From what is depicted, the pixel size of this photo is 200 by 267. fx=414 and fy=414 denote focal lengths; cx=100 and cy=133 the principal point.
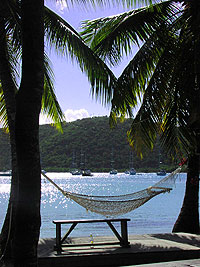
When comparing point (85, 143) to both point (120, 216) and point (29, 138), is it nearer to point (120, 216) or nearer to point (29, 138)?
point (120, 216)

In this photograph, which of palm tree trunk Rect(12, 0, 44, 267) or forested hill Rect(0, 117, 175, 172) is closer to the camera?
palm tree trunk Rect(12, 0, 44, 267)

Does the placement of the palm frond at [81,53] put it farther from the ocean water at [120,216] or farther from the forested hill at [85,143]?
the forested hill at [85,143]

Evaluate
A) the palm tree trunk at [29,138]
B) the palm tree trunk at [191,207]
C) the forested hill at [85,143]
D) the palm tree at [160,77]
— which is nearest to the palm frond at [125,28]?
the palm tree at [160,77]

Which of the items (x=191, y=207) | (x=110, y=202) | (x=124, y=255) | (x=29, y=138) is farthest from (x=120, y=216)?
(x=29, y=138)

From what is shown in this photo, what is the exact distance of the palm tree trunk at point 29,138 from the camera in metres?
2.48

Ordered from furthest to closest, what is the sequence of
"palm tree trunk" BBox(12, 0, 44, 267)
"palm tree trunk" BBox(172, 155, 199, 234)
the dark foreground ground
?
"palm tree trunk" BBox(172, 155, 199, 234)
the dark foreground ground
"palm tree trunk" BBox(12, 0, 44, 267)

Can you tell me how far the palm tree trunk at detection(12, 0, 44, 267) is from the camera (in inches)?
97.8

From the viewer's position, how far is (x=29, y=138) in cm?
255

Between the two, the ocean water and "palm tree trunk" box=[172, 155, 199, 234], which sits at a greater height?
"palm tree trunk" box=[172, 155, 199, 234]

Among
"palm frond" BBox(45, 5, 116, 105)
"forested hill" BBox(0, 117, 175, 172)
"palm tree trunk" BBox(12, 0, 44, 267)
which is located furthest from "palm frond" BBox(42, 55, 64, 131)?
"forested hill" BBox(0, 117, 175, 172)

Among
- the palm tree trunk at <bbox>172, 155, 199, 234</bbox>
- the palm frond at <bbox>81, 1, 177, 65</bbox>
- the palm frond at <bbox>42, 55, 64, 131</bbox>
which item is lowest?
the palm tree trunk at <bbox>172, 155, 199, 234</bbox>

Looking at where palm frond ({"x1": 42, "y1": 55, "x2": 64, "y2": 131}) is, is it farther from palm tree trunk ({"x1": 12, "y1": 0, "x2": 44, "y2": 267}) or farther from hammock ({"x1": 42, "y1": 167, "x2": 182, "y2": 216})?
palm tree trunk ({"x1": 12, "y1": 0, "x2": 44, "y2": 267})

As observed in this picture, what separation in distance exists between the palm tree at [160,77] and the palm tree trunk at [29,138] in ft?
7.73

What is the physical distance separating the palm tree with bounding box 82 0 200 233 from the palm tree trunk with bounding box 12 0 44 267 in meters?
2.36
